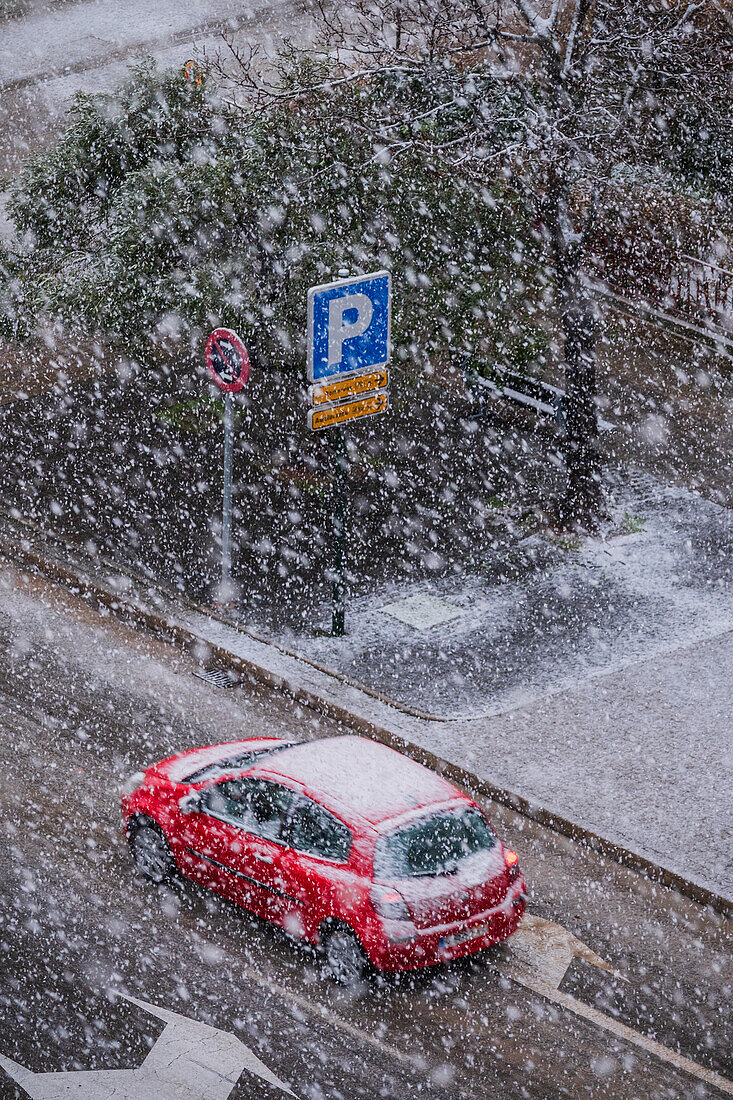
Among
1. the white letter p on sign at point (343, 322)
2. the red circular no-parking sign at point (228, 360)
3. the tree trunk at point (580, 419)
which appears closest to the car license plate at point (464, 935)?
the white letter p on sign at point (343, 322)

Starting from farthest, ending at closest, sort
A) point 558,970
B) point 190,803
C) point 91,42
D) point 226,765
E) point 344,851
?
point 91,42 < point 226,765 < point 190,803 < point 558,970 < point 344,851

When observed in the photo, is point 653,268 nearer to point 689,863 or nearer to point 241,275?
point 241,275

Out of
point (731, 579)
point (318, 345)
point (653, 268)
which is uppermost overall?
point (318, 345)

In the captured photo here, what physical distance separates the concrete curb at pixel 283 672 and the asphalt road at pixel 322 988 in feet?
0.45

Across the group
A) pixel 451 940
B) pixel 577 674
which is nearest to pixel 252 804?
pixel 451 940

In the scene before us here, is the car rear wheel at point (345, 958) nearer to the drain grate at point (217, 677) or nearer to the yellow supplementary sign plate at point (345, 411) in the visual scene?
the drain grate at point (217, 677)

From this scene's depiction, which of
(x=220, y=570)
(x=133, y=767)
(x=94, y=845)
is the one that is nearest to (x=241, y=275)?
(x=220, y=570)

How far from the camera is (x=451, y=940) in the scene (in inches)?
414

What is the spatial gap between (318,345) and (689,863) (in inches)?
231

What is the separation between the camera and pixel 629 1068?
997cm

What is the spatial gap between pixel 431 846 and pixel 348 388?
18.4 ft

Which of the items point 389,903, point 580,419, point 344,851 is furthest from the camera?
point 580,419

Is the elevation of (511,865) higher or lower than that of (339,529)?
lower

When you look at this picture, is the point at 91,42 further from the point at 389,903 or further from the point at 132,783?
the point at 389,903
